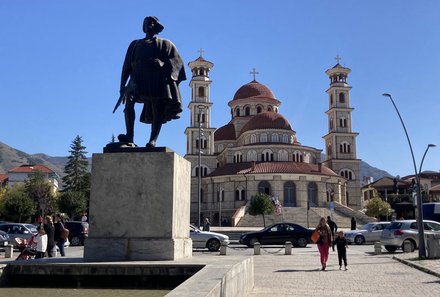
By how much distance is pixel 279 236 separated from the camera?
27.5 metres

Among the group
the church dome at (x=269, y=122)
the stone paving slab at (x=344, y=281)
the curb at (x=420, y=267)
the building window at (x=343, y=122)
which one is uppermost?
the building window at (x=343, y=122)

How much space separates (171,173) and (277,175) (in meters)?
57.0

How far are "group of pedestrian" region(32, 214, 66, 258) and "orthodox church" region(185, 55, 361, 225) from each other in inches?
1630

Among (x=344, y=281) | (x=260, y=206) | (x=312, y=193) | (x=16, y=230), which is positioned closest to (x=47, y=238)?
(x=344, y=281)

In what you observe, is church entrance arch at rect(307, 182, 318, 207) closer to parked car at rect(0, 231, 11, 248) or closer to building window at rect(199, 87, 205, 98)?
building window at rect(199, 87, 205, 98)

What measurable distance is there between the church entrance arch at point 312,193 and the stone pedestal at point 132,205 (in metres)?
59.1

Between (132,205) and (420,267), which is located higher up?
(132,205)

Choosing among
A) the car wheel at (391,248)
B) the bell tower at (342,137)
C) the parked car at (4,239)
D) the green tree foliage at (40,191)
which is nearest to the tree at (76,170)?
the green tree foliage at (40,191)

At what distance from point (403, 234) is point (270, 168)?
43778mm

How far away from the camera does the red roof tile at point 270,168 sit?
214 ft

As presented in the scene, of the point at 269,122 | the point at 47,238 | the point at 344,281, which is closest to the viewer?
the point at 344,281

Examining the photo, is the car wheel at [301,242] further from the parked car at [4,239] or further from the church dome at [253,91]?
the church dome at [253,91]

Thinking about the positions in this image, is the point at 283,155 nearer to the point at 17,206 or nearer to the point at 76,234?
the point at 17,206

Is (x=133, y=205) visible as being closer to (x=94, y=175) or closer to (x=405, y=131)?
(x=94, y=175)
